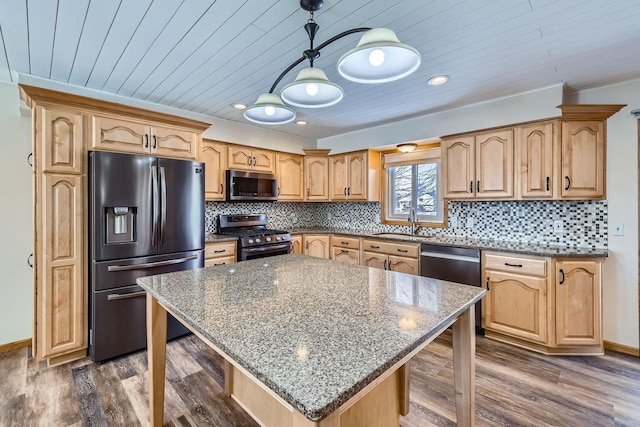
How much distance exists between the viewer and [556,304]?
101 inches

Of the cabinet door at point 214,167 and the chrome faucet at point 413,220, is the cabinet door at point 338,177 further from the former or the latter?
the cabinet door at point 214,167

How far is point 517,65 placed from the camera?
90.9 inches

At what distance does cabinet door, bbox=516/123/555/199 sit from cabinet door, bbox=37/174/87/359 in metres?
3.88

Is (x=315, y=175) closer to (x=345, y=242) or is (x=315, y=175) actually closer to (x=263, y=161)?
(x=263, y=161)

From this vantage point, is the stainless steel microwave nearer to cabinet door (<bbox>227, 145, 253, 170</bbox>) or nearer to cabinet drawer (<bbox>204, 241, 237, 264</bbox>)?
cabinet door (<bbox>227, 145, 253, 170</bbox>)

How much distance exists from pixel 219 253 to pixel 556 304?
325 cm

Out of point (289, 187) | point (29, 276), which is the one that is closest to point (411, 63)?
point (289, 187)

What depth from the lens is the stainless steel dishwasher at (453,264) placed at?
289cm

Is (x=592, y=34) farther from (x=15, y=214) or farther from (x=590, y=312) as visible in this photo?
(x=15, y=214)

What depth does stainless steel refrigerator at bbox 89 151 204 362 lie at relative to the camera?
2404 mm

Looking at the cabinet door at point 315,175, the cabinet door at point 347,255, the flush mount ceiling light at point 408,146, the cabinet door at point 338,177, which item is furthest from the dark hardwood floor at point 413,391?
the cabinet door at point 315,175

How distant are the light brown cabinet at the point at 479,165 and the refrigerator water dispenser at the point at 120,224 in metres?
3.13

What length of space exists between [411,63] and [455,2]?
0.67 m

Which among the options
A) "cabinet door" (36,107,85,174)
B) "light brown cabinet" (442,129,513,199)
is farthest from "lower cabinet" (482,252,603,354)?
"cabinet door" (36,107,85,174)
